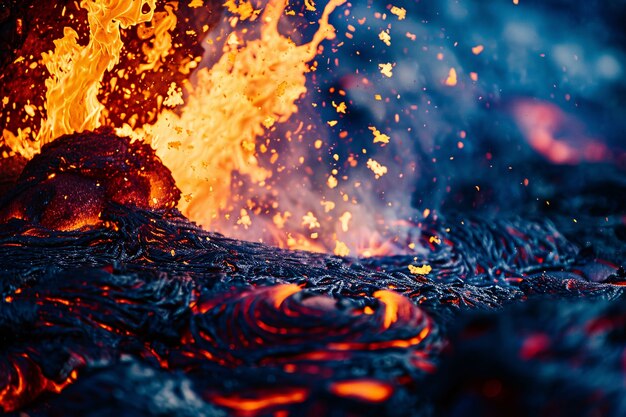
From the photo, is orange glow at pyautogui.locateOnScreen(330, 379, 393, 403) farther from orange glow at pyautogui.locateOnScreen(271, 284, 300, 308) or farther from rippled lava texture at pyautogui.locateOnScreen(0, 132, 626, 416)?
orange glow at pyautogui.locateOnScreen(271, 284, 300, 308)

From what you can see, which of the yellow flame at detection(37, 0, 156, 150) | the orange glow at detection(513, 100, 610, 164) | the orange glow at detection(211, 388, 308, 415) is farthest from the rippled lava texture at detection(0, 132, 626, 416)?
the orange glow at detection(513, 100, 610, 164)

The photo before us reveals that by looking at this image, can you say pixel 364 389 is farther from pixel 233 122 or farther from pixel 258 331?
pixel 233 122

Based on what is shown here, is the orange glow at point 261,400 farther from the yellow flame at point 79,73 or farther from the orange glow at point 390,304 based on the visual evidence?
the yellow flame at point 79,73

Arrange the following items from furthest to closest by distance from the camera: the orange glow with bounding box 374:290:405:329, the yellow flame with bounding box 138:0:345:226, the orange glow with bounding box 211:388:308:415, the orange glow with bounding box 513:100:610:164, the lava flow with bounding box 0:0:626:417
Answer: the yellow flame with bounding box 138:0:345:226 → the orange glow with bounding box 513:100:610:164 → the lava flow with bounding box 0:0:626:417 → the orange glow with bounding box 374:290:405:329 → the orange glow with bounding box 211:388:308:415

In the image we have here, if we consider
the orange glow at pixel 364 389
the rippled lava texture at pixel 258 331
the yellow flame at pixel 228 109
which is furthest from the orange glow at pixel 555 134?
the orange glow at pixel 364 389

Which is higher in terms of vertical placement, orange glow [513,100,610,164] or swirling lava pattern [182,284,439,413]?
Result: swirling lava pattern [182,284,439,413]

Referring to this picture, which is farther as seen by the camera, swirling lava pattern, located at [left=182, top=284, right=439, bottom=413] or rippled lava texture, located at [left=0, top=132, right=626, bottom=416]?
swirling lava pattern, located at [left=182, top=284, right=439, bottom=413]

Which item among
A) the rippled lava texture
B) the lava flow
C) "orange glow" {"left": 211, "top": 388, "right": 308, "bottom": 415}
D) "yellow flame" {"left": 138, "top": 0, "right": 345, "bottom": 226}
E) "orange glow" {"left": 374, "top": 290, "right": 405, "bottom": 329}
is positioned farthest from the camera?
"yellow flame" {"left": 138, "top": 0, "right": 345, "bottom": 226}

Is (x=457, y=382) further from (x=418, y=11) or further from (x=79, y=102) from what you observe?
(x=79, y=102)

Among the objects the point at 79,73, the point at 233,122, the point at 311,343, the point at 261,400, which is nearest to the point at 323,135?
the point at 233,122
